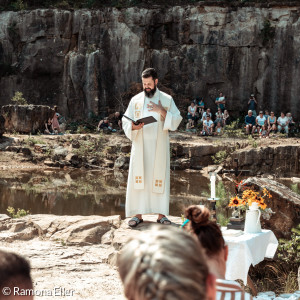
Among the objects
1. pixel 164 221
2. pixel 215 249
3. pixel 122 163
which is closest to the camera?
pixel 215 249

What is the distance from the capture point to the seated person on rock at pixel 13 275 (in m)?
1.62

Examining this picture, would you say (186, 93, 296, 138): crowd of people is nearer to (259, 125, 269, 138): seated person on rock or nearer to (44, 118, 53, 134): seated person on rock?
(259, 125, 269, 138): seated person on rock

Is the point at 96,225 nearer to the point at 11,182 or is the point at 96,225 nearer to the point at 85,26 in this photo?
the point at 11,182

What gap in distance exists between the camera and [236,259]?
4949 mm

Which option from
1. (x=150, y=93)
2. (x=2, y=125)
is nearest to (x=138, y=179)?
(x=150, y=93)

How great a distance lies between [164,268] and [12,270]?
1.74 feet

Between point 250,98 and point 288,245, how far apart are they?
21358 millimetres

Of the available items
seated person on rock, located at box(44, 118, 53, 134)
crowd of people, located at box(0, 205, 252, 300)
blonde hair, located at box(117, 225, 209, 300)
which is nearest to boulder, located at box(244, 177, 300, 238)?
crowd of people, located at box(0, 205, 252, 300)

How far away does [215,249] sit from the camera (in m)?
2.63

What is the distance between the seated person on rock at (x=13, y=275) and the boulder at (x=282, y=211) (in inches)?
201

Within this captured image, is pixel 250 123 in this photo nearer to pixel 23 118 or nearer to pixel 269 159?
pixel 269 159

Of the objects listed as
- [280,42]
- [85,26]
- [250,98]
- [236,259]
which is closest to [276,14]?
[280,42]

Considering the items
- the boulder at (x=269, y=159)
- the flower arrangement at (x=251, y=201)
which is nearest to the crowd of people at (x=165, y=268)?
the flower arrangement at (x=251, y=201)

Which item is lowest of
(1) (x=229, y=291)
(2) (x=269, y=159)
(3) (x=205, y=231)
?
(1) (x=229, y=291)
